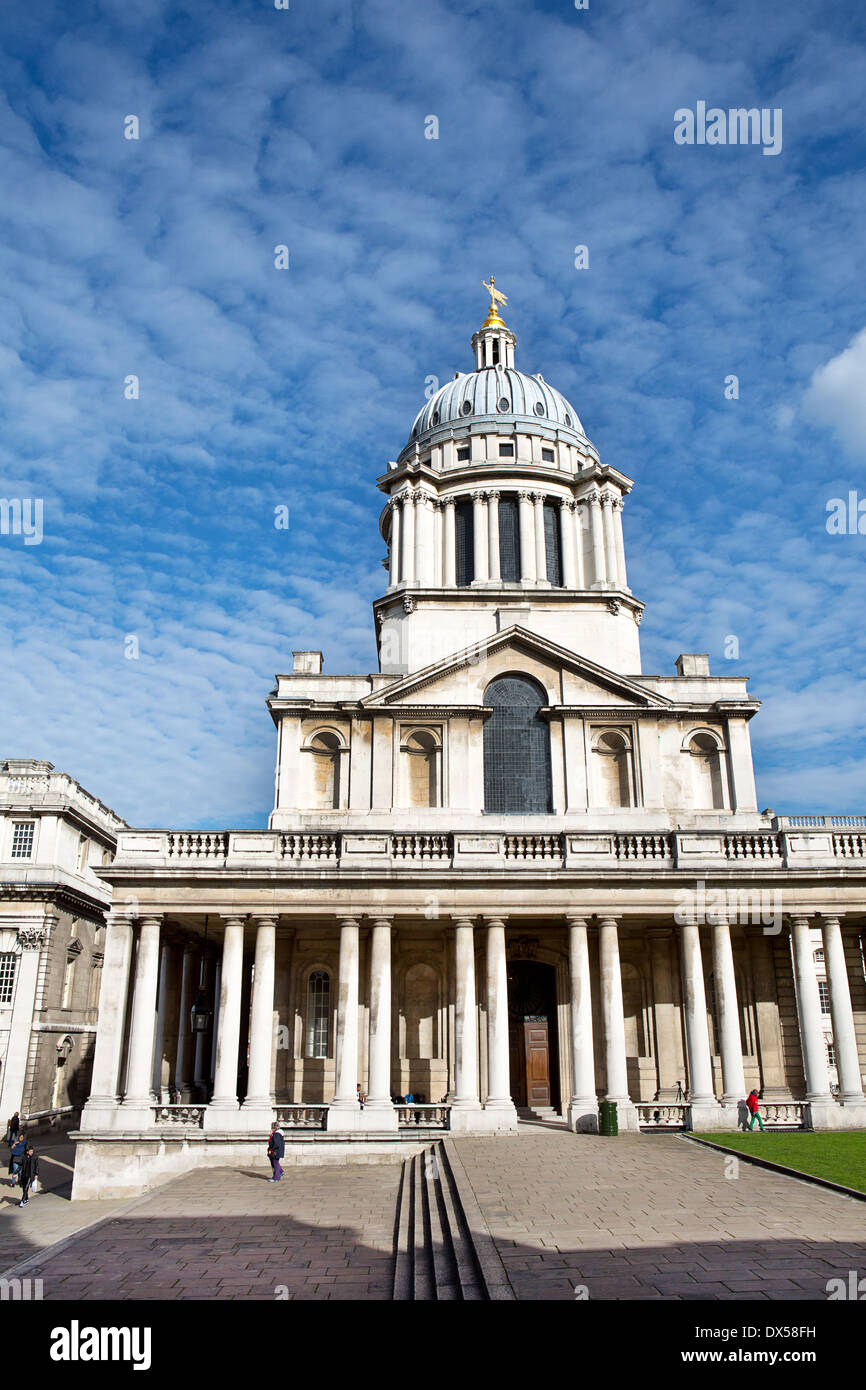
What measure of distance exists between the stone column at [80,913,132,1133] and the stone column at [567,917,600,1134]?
38.1 ft

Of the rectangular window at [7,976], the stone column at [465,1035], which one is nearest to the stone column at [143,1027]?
the stone column at [465,1035]

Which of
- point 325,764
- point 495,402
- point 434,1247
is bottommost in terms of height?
point 434,1247

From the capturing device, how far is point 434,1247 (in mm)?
14750

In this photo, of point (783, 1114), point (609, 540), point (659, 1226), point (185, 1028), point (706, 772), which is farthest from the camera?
point (609, 540)

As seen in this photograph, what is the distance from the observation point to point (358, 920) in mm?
27172

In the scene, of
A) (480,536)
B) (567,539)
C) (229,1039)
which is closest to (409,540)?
(480,536)

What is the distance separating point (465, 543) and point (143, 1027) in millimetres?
22789

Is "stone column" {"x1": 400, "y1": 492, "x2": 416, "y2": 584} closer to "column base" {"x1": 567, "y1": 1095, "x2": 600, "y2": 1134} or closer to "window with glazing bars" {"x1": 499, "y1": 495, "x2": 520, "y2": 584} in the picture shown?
"window with glazing bars" {"x1": 499, "y1": 495, "x2": 520, "y2": 584}

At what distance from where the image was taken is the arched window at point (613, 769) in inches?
1287

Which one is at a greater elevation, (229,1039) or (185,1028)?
(185,1028)

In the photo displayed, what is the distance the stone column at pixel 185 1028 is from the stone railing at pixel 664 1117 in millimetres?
14033

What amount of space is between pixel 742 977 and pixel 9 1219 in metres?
20.5

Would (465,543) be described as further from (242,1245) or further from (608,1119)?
(242,1245)
